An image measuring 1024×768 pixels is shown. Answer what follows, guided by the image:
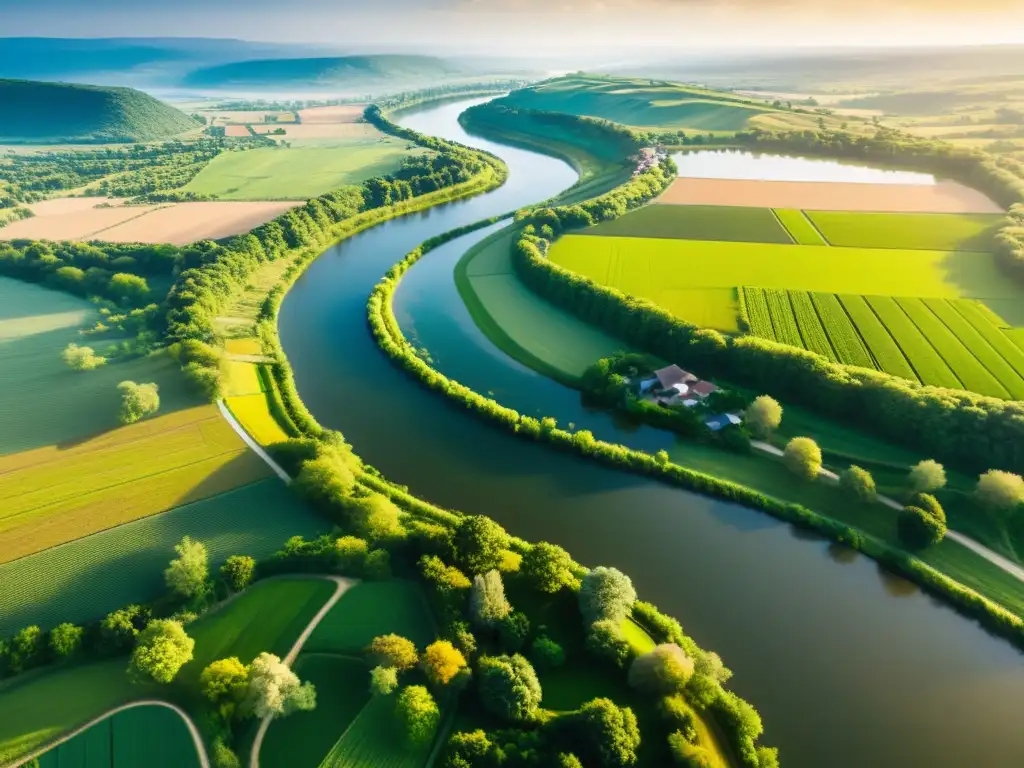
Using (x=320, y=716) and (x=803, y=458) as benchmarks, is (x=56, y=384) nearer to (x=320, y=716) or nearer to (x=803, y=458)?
(x=320, y=716)

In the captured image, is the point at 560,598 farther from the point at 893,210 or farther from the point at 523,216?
the point at 893,210

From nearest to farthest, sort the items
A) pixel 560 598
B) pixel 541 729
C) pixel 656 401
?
pixel 541 729 → pixel 560 598 → pixel 656 401

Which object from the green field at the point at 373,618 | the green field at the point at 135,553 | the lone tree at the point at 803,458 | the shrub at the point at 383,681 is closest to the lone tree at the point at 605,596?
the green field at the point at 373,618

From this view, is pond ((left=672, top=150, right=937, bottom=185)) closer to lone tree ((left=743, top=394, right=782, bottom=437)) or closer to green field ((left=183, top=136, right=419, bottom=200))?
green field ((left=183, top=136, right=419, bottom=200))

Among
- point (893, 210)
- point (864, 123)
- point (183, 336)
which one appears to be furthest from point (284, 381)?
point (864, 123)

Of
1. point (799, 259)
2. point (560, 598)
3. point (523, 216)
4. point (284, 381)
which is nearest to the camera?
point (560, 598)
